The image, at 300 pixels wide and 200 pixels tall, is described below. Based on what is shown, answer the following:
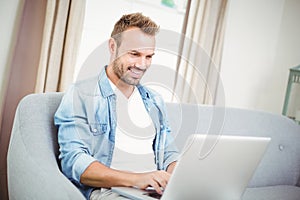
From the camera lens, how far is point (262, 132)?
247 cm

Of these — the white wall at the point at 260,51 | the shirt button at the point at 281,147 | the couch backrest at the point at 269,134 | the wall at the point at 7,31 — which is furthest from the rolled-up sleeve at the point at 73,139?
the white wall at the point at 260,51

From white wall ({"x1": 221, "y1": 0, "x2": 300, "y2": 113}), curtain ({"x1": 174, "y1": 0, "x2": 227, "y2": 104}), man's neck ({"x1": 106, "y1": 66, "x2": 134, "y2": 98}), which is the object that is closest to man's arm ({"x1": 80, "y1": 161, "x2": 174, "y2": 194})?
man's neck ({"x1": 106, "y1": 66, "x2": 134, "y2": 98})

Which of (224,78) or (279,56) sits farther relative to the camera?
(279,56)

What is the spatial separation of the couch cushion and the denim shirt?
83 cm

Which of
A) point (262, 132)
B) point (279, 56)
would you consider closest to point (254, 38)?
point (279, 56)

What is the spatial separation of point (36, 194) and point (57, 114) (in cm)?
27

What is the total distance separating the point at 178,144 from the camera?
190cm

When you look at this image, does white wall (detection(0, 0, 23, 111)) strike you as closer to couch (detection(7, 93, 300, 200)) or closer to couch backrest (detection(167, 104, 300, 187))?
couch (detection(7, 93, 300, 200))

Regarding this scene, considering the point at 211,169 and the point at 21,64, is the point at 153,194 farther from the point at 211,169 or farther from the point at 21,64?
the point at 21,64

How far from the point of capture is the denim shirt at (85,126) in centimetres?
145

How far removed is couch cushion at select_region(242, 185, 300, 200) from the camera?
6.96ft

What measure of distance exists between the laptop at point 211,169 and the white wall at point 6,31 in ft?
3.14

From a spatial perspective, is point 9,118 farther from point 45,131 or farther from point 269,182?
point 269,182

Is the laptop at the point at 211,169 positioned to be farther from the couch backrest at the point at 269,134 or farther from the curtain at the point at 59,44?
the curtain at the point at 59,44
